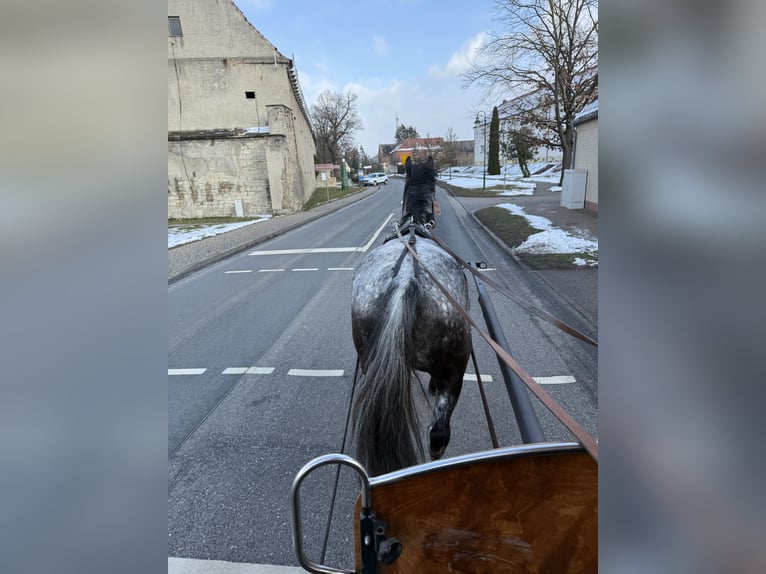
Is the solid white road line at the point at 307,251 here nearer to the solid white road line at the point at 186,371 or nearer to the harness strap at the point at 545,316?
the solid white road line at the point at 186,371

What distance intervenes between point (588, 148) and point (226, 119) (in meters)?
17.2

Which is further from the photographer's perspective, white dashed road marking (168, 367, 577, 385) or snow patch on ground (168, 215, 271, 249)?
snow patch on ground (168, 215, 271, 249)

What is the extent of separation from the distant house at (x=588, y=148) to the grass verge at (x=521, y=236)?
9.25 ft

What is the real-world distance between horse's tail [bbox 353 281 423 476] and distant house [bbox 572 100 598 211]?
1409 cm

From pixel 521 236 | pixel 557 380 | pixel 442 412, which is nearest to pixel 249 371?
pixel 442 412

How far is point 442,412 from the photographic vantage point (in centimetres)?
267

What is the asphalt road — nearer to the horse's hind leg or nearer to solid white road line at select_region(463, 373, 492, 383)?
solid white road line at select_region(463, 373, 492, 383)

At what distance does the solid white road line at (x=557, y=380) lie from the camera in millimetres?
3871

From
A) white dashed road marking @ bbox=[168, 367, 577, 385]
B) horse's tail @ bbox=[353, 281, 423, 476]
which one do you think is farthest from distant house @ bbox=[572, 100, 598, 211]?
horse's tail @ bbox=[353, 281, 423, 476]

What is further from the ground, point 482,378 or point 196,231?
point 196,231

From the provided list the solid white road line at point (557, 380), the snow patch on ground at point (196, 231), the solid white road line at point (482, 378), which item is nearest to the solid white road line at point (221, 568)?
the solid white road line at point (482, 378)

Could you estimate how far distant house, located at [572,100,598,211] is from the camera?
46.8 ft

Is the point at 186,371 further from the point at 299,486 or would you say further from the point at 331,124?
the point at 331,124
